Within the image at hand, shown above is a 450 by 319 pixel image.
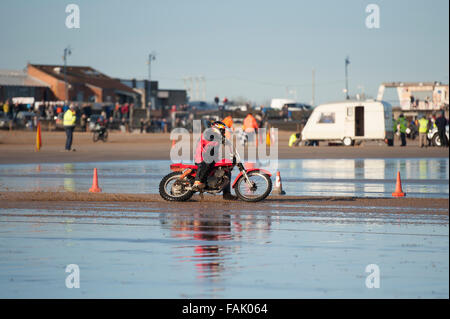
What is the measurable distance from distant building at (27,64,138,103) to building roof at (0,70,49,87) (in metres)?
1.18

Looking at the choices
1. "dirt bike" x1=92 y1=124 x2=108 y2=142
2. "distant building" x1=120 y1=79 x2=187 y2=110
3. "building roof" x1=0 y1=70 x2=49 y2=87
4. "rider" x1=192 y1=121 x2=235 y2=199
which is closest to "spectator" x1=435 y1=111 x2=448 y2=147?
"dirt bike" x1=92 y1=124 x2=108 y2=142

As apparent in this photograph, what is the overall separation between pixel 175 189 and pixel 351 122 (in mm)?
29894

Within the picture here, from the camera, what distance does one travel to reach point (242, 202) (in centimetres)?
1806

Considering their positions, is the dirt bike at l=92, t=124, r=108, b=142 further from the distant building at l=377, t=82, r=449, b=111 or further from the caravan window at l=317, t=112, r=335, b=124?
the distant building at l=377, t=82, r=449, b=111

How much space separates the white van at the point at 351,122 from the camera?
46.5 meters

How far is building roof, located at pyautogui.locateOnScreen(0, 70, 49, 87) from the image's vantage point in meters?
97.3

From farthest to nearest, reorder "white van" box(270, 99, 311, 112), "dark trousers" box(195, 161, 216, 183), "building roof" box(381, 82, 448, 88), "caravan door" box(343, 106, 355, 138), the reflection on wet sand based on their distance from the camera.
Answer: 1. "white van" box(270, 99, 311, 112)
2. "building roof" box(381, 82, 448, 88)
3. "caravan door" box(343, 106, 355, 138)
4. "dark trousers" box(195, 161, 216, 183)
5. the reflection on wet sand

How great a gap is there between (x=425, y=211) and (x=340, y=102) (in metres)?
31.5

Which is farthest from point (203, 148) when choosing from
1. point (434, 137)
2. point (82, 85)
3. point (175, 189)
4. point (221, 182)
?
point (82, 85)

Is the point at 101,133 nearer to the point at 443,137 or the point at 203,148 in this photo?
Answer: the point at 443,137

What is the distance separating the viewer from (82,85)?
111 metres
